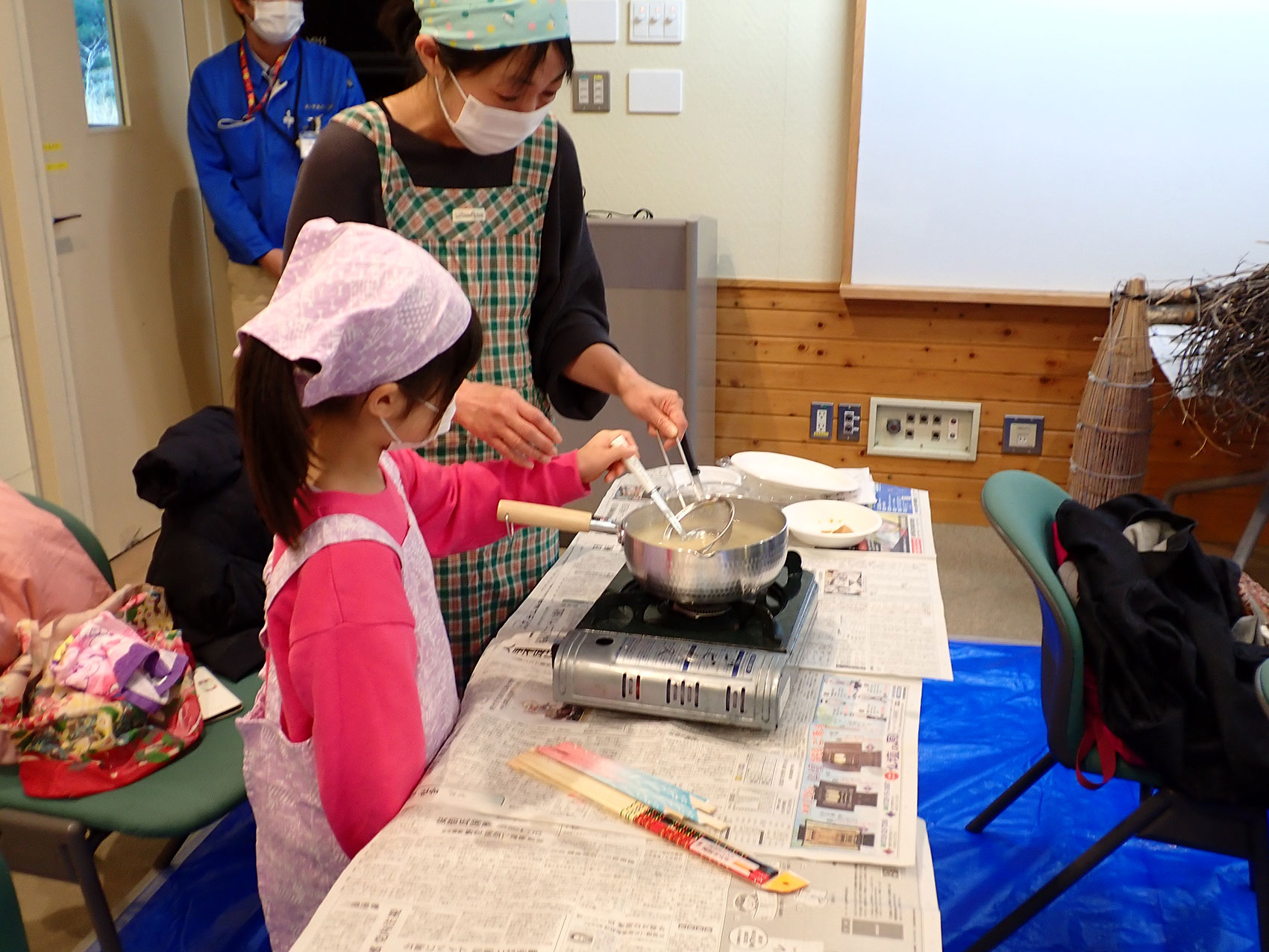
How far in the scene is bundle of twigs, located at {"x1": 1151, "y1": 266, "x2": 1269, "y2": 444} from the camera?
8.92 ft

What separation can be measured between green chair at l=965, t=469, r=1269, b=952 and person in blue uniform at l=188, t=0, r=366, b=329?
A: 2.51 meters

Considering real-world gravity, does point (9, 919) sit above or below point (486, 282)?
below

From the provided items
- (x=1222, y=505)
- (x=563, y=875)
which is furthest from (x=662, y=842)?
(x=1222, y=505)

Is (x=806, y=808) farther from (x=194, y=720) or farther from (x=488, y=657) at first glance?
(x=194, y=720)

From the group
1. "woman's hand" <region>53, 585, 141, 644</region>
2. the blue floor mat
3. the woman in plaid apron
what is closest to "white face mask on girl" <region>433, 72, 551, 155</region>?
the woman in plaid apron

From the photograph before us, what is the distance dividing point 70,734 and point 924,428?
8.96 ft

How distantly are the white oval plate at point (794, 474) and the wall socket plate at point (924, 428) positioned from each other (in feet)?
5.61

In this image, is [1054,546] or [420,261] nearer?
[420,261]

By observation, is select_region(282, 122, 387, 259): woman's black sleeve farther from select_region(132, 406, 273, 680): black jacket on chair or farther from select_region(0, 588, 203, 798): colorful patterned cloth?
select_region(0, 588, 203, 798): colorful patterned cloth

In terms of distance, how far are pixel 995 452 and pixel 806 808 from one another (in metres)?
2.73

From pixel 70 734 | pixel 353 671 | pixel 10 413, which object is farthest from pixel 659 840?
pixel 10 413

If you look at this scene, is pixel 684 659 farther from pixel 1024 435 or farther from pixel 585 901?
pixel 1024 435

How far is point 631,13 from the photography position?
337 cm

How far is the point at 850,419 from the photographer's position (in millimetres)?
3607
